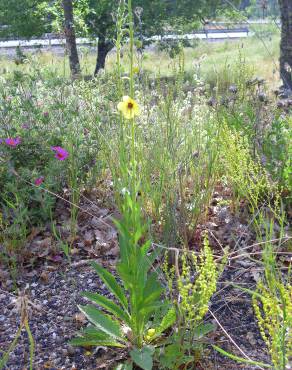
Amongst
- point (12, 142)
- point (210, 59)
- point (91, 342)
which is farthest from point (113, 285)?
point (210, 59)

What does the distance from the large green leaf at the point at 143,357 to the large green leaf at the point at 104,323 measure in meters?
0.11

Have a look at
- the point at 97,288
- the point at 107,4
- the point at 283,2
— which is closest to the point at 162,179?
the point at 97,288

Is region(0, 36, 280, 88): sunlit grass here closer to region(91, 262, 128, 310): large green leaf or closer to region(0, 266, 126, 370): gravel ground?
region(0, 266, 126, 370): gravel ground

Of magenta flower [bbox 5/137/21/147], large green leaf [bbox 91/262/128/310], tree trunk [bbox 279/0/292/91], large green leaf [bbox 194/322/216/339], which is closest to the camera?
large green leaf [bbox 194/322/216/339]

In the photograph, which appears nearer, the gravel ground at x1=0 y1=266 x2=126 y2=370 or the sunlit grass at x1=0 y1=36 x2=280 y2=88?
the gravel ground at x1=0 y1=266 x2=126 y2=370

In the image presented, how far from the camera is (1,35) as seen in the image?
12.7 m

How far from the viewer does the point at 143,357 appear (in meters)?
1.94

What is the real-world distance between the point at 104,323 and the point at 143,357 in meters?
0.22

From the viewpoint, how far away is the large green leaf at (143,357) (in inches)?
74.6

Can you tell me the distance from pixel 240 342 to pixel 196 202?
37.1 inches

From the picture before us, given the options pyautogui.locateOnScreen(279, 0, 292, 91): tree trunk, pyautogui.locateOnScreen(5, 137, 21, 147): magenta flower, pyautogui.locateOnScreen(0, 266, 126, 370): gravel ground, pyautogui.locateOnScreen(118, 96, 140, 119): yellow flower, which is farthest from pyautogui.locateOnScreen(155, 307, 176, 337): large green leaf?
pyautogui.locateOnScreen(279, 0, 292, 91): tree trunk

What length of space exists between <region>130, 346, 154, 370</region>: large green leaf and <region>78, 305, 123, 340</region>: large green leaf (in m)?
0.11

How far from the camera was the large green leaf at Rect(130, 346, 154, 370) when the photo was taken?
190 cm

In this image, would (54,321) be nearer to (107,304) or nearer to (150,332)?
(107,304)
